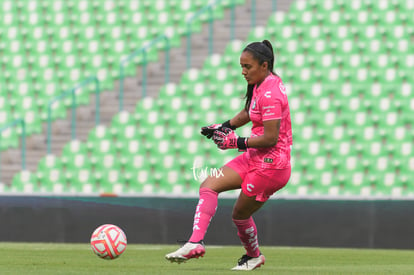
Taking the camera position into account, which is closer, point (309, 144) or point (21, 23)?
point (309, 144)

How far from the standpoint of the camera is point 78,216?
39.1 ft

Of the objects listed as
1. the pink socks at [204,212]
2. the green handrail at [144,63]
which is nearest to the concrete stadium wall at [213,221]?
the green handrail at [144,63]

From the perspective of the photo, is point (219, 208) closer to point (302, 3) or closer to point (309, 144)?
point (309, 144)

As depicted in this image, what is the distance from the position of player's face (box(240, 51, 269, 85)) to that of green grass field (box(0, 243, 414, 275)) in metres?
1.49

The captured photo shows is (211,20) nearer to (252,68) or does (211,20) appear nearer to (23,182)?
(23,182)

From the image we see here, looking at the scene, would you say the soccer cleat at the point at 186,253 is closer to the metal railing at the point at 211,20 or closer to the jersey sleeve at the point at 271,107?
the jersey sleeve at the point at 271,107

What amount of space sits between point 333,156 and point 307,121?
80cm

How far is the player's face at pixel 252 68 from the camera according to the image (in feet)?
21.7

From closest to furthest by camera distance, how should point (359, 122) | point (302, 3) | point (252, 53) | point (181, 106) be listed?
1. point (252, 53)
2. point (359, 122)
3. point (181, 106)
4. point (302, 3)

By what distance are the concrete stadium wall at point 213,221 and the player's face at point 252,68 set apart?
4.99 meters

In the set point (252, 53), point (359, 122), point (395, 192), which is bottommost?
point (395, 192)

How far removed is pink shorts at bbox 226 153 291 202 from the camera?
6625mm

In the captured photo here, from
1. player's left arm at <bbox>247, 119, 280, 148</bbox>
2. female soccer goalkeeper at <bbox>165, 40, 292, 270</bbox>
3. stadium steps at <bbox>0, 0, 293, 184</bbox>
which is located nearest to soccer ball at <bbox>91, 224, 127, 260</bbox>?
female soccer goalkeeper at <bbox>165, 40, 292, 270</bbox>

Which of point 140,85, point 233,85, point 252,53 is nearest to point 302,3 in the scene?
point 233,85
